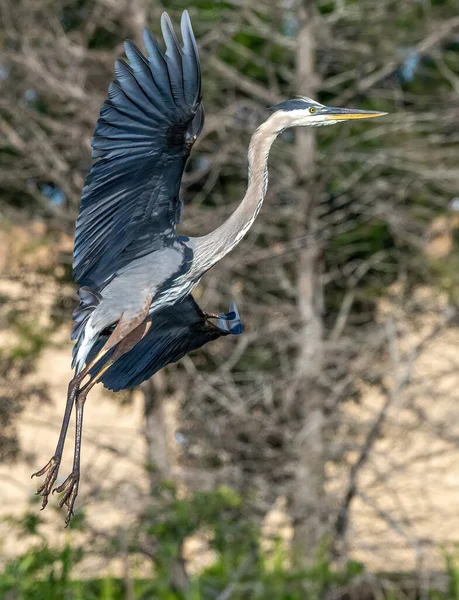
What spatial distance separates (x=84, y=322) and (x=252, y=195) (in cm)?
87

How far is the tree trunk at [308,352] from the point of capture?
10.3 m

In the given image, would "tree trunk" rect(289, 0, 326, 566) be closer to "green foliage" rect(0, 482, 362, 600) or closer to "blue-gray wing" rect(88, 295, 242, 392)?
"green foliage" rect(0, 482, 362, 600)

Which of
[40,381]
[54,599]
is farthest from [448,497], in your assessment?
[54,599]

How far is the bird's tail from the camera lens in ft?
13.9

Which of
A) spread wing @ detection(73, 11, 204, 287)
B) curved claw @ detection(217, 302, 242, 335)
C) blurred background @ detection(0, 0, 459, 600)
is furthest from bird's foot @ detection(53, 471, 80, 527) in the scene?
blurred background @ detection(0, 0, 459, 600)

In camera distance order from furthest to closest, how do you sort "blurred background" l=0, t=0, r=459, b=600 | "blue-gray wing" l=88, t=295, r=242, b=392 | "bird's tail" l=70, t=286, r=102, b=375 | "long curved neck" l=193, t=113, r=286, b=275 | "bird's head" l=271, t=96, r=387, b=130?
"blurred background" l=0, t=0, r=459, b=600 → "blue-gray wing" l=88, t=295, r=242, b=392 → "bird's tail" l=70, t=286, r=102, b=375 → "bird's head" l=271, t=96, r=387, b=130 → "long curved neck" l=193, t=113, r=286, b=275

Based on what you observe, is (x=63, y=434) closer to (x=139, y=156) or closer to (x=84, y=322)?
(x=84, y=322)

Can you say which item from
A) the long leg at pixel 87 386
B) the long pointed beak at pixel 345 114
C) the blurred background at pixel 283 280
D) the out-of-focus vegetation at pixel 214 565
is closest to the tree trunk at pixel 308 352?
the blurred background at pixel 283 280

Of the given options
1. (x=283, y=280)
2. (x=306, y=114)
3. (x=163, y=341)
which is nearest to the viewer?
(x=306, y=114)

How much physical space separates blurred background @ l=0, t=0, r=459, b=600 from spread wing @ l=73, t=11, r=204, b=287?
17.1ft

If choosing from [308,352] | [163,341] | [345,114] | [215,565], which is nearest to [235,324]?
[163,341]

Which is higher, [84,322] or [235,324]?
[84,322]

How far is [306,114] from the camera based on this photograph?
4168mm

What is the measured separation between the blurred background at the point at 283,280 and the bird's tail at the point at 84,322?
5024mm
